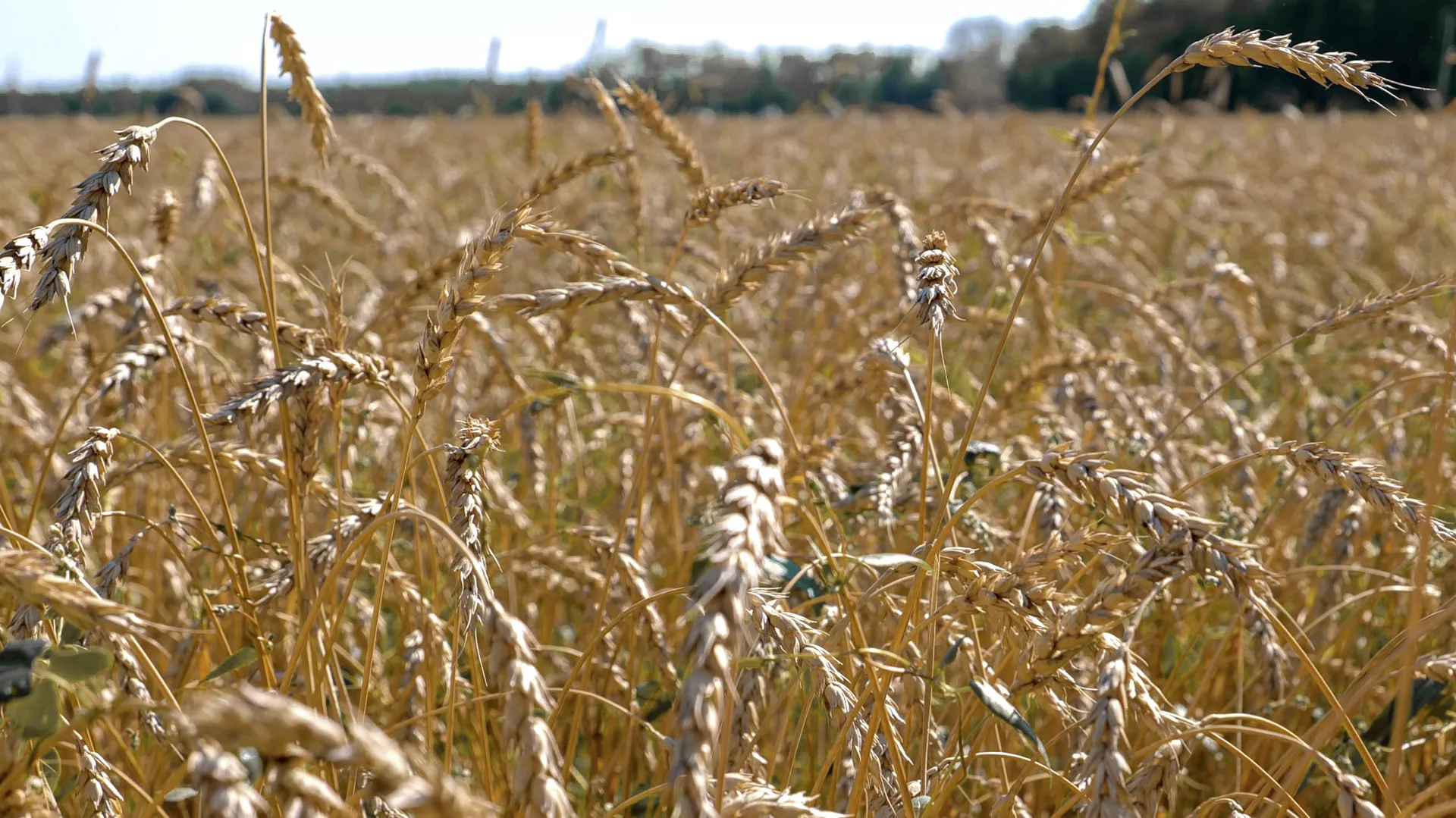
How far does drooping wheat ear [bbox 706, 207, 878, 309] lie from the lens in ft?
4.81

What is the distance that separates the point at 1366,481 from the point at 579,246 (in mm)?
989

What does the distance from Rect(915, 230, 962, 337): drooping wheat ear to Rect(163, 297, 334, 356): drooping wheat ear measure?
787 mm

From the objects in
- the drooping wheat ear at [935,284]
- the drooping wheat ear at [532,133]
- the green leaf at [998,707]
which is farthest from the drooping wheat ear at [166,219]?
the green leaf at [998,707]

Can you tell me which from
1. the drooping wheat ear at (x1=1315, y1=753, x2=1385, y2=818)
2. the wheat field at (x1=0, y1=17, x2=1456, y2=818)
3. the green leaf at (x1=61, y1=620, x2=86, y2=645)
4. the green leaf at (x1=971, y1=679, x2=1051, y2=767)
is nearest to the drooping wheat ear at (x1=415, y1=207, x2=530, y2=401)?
the wheat field at (x1=0, y1=17, x2=1456, y2=818)

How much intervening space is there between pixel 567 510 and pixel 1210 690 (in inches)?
65.7

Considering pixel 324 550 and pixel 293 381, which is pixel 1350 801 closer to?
pixel 293 381

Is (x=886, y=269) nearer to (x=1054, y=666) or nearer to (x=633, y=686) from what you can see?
(x=633, y=686)

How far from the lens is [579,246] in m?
1.41

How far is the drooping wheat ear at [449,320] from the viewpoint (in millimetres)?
1146

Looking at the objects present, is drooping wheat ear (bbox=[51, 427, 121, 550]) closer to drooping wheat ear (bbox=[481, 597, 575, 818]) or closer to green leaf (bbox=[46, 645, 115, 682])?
green leaf (bbox=[46, 645, 115, 682])

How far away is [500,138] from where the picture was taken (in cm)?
1143

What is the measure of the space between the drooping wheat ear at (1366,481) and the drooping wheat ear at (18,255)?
1.37m

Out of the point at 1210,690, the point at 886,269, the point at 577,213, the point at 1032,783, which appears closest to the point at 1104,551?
the point at 1032,783

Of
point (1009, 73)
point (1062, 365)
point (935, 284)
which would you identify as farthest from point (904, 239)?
point (1009, 73)
